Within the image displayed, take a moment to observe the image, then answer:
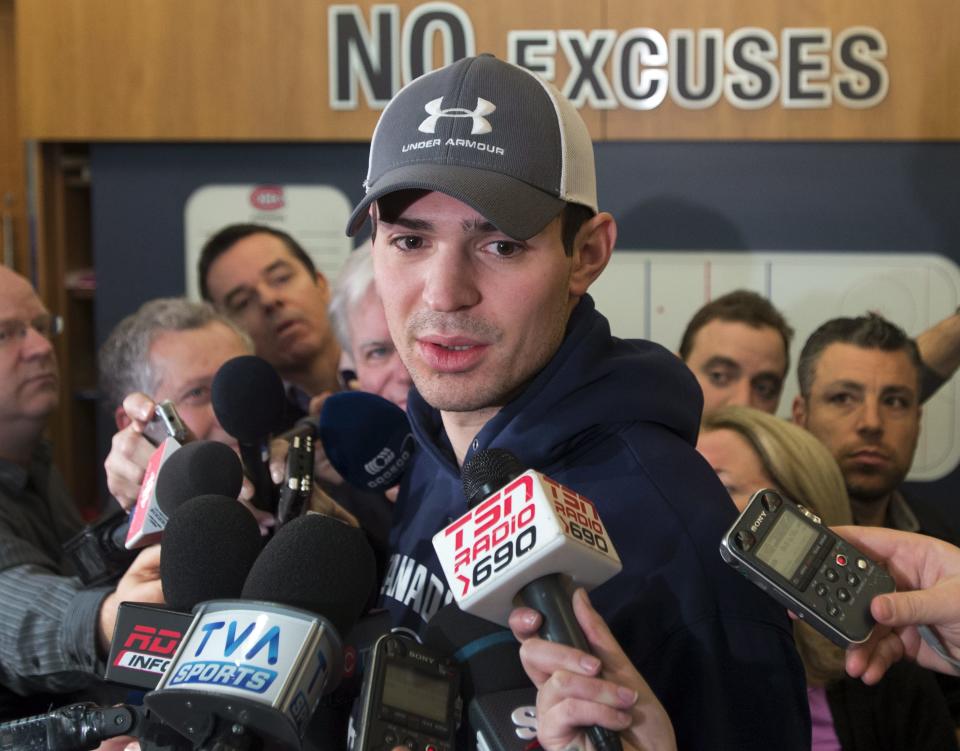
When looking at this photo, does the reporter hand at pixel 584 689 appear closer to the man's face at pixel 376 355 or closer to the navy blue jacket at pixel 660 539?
the navy blue jacket at pixel 660 539

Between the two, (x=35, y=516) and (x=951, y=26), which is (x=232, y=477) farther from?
(x=951, y=26)

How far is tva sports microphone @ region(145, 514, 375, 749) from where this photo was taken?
729mm

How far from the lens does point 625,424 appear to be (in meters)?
0.99

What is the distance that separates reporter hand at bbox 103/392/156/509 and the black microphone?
0.80m

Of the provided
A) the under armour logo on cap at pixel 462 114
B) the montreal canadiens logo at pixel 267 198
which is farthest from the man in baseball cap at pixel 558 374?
the montreal canadiens logo at pixel 267 198

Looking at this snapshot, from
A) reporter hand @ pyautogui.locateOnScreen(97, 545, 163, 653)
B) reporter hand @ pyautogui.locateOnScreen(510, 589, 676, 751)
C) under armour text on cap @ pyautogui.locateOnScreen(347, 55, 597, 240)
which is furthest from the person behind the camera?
reporter hand @ pyautogui.locateOnScreen(97, 545, 163, 653)

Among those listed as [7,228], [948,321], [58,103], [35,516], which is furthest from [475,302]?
[7,228]

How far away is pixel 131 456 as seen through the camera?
150 centimetres

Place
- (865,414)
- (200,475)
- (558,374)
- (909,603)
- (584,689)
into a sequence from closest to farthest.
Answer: (584,689) → (909,603) → (558,374) → (200,475) → (865,414)

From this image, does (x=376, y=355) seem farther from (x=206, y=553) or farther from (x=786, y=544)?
(x=786, y=544)

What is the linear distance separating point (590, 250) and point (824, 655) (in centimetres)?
89

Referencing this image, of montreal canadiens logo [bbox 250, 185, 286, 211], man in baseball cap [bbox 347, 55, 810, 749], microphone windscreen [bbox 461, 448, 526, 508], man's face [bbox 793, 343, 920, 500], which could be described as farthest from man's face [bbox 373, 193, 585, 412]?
montreal canadiens logo [bbox 250, 185, 286, 211]

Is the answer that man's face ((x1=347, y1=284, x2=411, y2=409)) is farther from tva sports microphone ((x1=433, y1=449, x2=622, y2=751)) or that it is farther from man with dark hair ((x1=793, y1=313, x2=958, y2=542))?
tva sports microphone ((x1=433, y1=449, x2=622, y2=751))

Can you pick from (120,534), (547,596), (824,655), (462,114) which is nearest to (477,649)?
(547,596)
